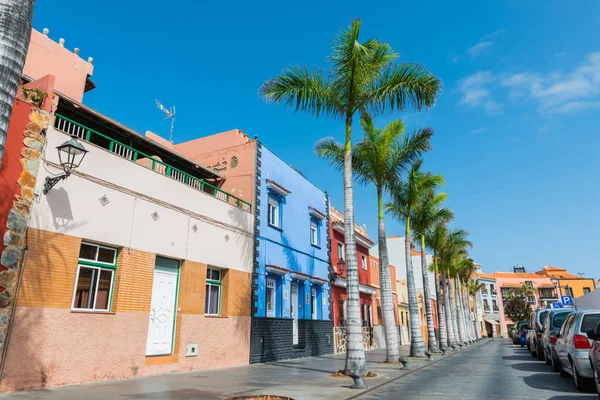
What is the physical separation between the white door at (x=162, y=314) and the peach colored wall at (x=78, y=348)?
39cm

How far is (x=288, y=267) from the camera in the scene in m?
19.8

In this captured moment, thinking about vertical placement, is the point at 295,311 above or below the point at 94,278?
below

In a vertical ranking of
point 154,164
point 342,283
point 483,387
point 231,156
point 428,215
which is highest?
point 231,156

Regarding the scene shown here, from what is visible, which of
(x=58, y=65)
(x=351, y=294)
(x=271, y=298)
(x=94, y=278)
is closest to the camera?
(x=94, y=278)

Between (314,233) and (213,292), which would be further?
(314,233)

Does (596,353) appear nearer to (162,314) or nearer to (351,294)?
(351,294)

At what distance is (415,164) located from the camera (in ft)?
67.4

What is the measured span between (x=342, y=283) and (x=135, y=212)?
1592cm

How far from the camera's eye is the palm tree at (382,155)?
56.8ft

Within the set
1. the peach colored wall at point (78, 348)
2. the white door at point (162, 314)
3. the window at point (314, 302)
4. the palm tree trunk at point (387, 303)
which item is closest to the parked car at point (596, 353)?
the palm tree trunk at point (387, 303)

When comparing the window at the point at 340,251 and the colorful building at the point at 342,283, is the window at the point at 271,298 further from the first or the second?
the window at the point at 340,251

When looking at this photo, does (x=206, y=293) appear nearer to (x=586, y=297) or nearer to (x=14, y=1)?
(x=14, y=1)

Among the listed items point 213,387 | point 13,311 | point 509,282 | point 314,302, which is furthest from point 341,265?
point 509,282

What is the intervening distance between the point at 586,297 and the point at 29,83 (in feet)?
114
